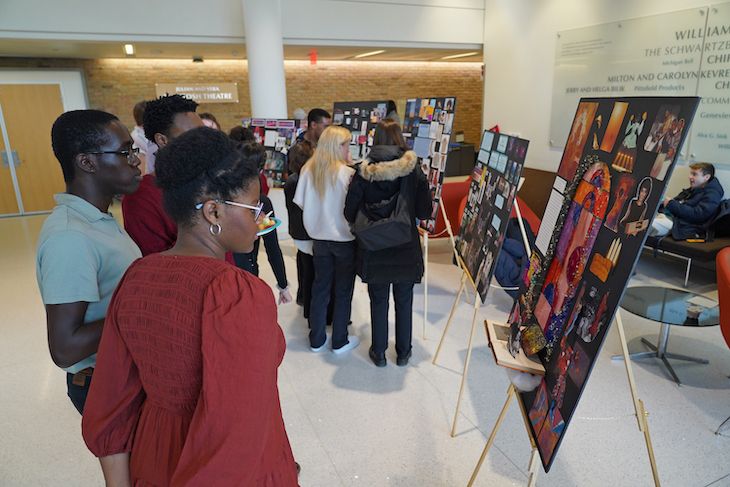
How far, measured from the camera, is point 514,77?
22.8ft

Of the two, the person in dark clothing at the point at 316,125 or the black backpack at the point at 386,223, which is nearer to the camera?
the black backpack at the point at 386,223

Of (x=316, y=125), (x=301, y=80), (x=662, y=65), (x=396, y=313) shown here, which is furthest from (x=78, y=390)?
A: (x=301, y=80)

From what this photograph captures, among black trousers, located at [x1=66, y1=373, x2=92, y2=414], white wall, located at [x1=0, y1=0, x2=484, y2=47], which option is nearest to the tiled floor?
black trousers, located at [x1=66, y1=373, x2=92, y2=414]

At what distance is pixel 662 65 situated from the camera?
16.0 ft

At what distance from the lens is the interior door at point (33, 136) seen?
27.5 ft

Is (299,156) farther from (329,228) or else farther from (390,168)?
(390,168)

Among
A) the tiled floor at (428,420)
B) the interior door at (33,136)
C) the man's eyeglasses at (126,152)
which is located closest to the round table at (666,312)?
the tiled floor at (428,420)

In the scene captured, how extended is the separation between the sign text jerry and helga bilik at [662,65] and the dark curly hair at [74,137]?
17.0ft

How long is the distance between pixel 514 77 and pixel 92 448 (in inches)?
283

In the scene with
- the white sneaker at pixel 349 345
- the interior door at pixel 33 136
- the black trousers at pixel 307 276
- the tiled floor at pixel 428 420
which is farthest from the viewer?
the interior door at pixel 33 136

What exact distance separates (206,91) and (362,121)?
6029mm

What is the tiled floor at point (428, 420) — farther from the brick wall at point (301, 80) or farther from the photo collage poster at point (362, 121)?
the brick wall at point (301, 80)

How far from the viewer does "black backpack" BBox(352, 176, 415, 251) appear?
113 inches

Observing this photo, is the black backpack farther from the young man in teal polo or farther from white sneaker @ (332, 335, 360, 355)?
the young man in teal polo
